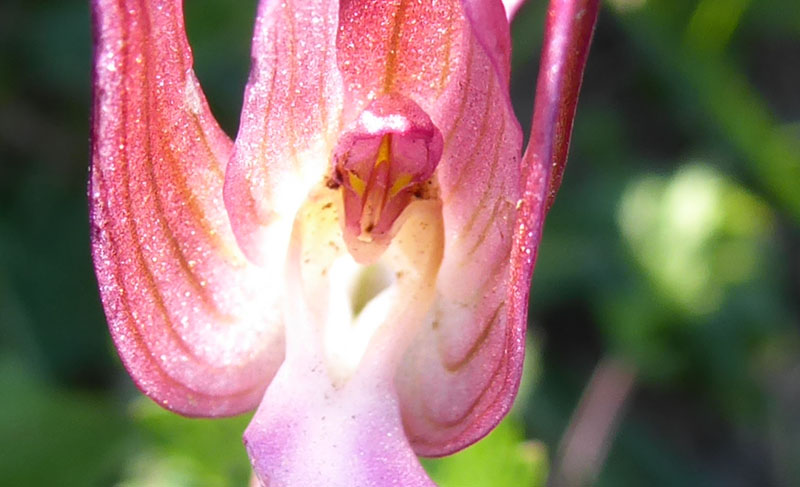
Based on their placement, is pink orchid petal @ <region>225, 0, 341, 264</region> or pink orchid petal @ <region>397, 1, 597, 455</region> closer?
pink orchid petal @ <region>397, 1, 597, 455</region>

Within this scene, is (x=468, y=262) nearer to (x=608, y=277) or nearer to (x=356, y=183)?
(x=356, y=183)

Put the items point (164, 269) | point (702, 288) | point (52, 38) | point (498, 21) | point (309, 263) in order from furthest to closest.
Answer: point (52, 38)
point (702, 288)
point (309, 263)
point (164, 269)
point (498, 21)

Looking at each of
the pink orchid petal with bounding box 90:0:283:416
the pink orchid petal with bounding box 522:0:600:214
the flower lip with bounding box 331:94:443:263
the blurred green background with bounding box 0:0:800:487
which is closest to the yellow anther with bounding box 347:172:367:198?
the flower lip with bounding box 331:94:443:263

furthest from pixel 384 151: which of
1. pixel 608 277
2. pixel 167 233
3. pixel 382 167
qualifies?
pixel 608 277

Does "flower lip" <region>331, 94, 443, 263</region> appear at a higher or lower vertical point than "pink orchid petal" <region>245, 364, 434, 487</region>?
higher

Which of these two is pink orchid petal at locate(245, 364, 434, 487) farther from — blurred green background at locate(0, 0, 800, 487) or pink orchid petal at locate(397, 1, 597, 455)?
blurred green background at locate(0, 0, 800, 487)

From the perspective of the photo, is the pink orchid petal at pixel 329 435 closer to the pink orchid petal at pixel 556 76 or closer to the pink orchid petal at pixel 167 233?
the pink orchid petal at pixel 167 233

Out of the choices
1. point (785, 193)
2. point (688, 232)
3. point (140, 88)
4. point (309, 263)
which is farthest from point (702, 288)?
point (140, 88)

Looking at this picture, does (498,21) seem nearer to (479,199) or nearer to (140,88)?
(479,199)
